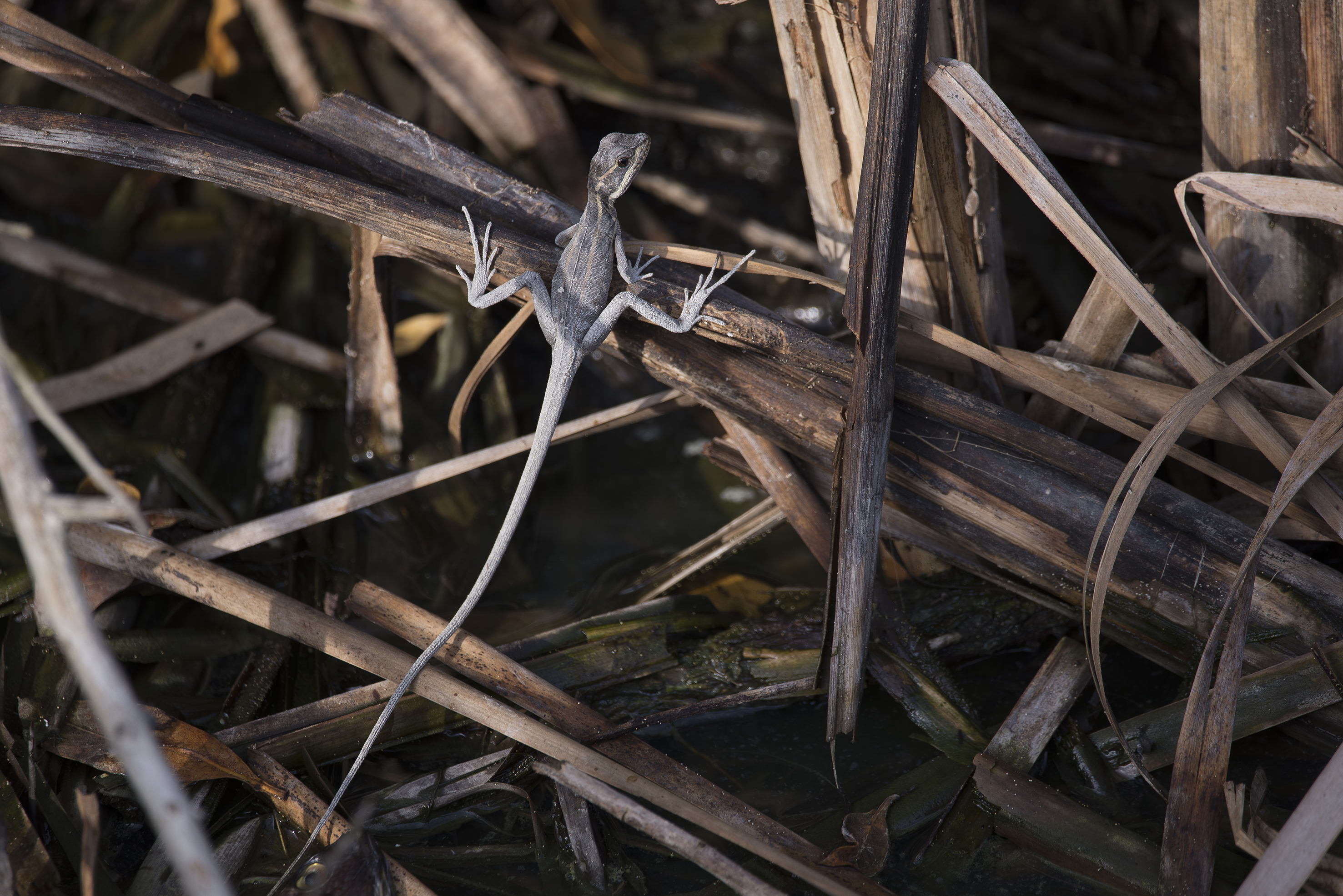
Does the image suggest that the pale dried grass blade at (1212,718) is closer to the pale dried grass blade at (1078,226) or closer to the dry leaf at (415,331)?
the pale dried grass blade at (1078,226)

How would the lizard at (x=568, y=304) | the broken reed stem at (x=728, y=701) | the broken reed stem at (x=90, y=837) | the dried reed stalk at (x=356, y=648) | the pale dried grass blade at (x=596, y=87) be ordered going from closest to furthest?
the broken reed stem at (x=90, y=837) → the dried reed stalk at (x=356, y=648) → the lizard at (x=568, y=304) → the broken reed stem at (x=728, y=701) → the pale dried grass blade at (x=596, y=87)

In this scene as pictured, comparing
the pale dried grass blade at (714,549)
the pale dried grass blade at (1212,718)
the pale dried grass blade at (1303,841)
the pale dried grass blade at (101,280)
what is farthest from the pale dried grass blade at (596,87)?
the pale dried grass blade at (1303,841)

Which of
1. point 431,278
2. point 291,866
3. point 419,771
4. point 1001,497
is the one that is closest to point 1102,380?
point 1001,497

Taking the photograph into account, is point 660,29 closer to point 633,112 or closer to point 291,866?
point 633,112

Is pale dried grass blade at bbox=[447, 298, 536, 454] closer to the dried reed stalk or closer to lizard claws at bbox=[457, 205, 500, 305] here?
lizard claws at bbox=[457, 205, 500, 305]

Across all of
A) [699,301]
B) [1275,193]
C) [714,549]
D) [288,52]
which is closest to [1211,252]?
[1275,193]

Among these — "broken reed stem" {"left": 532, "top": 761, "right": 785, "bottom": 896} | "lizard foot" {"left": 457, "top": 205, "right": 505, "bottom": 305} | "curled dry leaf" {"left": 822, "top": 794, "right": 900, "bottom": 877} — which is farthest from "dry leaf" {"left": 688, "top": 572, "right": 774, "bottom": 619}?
"lizard foot" {"left": 457, "top": 205, "right": 505, "bottom": 305}
